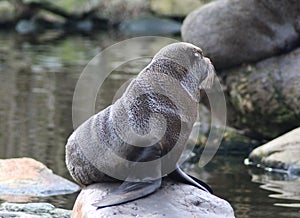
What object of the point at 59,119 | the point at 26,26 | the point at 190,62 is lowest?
the point at 26,26

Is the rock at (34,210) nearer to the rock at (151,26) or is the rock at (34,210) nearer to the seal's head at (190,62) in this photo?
the seal's head at (190,62)

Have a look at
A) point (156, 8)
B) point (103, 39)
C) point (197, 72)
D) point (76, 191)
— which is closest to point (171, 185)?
point (197, 72)

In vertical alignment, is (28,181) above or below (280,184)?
above

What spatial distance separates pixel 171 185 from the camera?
21.9 ft

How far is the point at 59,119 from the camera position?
13.8 metres

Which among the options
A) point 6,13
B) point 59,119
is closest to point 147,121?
point 59,119

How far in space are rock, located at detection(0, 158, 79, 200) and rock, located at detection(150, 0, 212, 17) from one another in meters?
23.8

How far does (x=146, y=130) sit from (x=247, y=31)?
18.5 ft

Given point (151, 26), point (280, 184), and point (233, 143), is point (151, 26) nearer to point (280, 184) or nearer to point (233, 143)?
point (233, 143)

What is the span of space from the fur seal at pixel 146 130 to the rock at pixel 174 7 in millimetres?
26210

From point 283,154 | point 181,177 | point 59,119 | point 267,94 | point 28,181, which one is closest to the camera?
point 181,177

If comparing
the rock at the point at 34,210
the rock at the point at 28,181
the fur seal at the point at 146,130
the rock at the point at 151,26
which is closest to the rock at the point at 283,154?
the rock at the point at 28,181

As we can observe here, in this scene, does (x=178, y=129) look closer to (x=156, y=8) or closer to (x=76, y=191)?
(x=76, y=191)

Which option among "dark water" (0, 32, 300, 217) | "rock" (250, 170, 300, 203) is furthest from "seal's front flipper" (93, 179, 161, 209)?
"rock" (250, 170, 300, 203)
